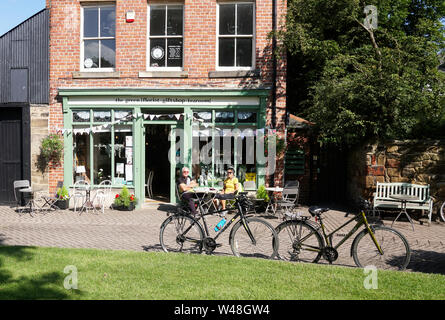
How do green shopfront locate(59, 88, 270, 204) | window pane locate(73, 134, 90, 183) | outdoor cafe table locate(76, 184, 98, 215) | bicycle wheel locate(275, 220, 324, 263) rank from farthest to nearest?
window pane locate(73, 134, 90, 183) < green shopfront locate(59, 88, 270, 204) < outdoor cafe table locate(76, 184, 98, 215) < bicycle wheel locate(275, 220, 324, 263)

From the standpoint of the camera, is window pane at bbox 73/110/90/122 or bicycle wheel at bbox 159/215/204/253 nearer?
bicycle wheel at bbox 159/215/204/253

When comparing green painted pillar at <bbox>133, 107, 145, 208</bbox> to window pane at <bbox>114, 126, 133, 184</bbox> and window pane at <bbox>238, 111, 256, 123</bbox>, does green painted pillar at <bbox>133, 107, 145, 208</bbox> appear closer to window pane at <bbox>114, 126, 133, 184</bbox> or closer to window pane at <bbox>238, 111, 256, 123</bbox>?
window pane at <bbox>114, 126, 133, 184</bbox>

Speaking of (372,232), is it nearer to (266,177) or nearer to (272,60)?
(266,177)

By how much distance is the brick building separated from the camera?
38.3 ft

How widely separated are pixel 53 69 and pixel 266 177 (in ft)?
23.3

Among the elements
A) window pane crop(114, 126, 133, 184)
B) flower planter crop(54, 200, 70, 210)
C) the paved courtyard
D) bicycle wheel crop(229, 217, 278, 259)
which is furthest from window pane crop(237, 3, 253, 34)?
bicycle wheel crop(229, 217, 278, 259)

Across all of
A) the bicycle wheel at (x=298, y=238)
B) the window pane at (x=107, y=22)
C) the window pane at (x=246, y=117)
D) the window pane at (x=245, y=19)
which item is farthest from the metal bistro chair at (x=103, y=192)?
the bicycle wheel at (x=298, y=238)

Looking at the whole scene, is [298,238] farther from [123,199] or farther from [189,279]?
[123,199]

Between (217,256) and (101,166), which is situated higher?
(101,166)

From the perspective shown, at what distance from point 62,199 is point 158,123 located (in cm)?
350
